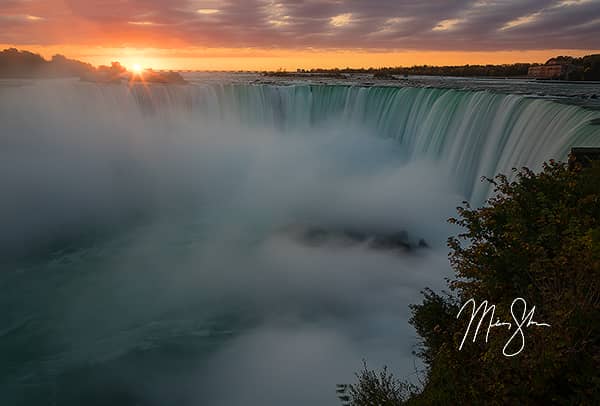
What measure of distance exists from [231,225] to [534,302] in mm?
26674

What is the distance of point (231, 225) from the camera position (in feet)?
110

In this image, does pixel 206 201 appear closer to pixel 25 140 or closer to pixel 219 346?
pixel 25 140

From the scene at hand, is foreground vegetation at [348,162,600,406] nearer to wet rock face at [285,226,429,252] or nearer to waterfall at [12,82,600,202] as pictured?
waterfall at [12,82,600,202]

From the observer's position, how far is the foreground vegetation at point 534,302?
7.46 meters

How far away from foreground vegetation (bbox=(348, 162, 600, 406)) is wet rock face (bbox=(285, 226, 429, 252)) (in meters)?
14.3

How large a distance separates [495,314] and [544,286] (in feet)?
3.42

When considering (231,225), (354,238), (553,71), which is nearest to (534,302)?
(354,238)

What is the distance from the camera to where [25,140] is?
39.9 metres

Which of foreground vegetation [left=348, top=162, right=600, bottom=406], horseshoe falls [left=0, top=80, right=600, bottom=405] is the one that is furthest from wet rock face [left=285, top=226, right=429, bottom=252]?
foreground vegetation [left=348, top=162, right=600, bottom=406]

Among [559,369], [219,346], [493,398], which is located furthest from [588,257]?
[219,346]

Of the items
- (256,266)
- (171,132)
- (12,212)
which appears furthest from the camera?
(171,132)

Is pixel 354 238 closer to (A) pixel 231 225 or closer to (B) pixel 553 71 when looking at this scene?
(A) pixel 231 225

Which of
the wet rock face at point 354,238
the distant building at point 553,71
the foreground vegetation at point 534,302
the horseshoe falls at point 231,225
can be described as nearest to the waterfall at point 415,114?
the horseshoe falls at point 231,225

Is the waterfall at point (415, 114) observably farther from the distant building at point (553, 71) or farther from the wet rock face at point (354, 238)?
the distant building at point (553, 71)
